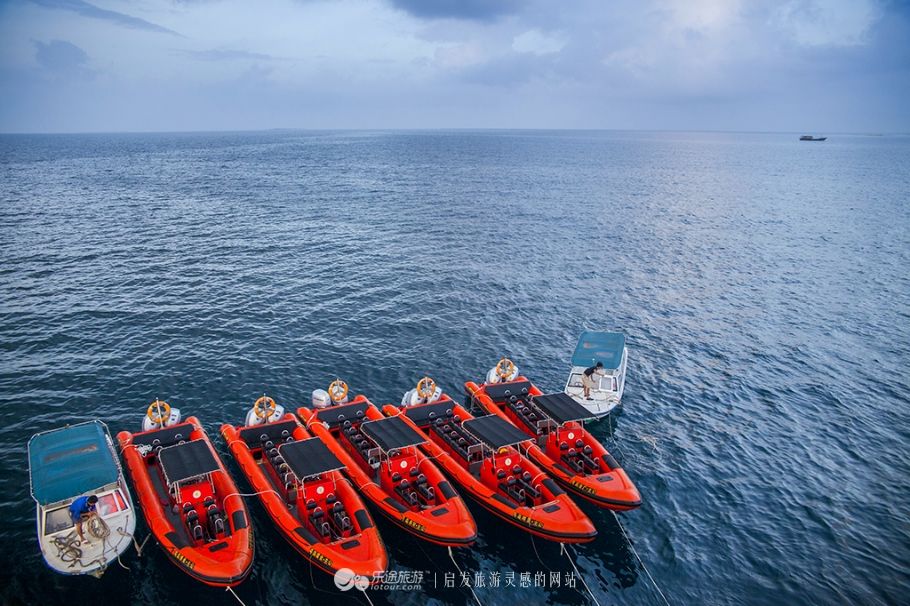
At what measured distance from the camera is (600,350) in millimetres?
35594

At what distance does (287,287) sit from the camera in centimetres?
5256

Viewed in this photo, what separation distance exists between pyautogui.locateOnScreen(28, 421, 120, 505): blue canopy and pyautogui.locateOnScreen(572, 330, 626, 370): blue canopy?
24938mm

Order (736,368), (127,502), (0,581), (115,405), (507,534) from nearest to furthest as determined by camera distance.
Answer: (0,581), (127,502), (507,534), (115,405), (736,368)

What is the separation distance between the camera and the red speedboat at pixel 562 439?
958 inches

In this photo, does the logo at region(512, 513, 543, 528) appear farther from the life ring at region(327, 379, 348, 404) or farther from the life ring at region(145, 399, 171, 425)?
the life ring at region(145, 399, 171, 425)

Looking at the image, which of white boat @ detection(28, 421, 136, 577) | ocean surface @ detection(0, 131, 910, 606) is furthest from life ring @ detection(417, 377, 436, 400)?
white boat @ detection(28, 421, 136, 577)

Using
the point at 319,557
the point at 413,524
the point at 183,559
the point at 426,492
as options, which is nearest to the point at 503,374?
the point at 426,492

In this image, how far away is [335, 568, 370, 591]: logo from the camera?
63.8 feet

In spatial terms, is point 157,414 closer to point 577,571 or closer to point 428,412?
point 428,412

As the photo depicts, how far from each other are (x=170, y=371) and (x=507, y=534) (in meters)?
25.0

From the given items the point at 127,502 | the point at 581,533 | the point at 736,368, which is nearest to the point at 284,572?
the point at 127,502

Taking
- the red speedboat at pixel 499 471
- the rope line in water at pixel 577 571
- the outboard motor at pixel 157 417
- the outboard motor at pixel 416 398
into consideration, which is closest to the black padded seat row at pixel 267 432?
the outboard motor at pixel 157 417

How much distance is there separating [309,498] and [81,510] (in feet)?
26.3

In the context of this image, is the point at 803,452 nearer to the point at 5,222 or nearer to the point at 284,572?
the point at 284,572
